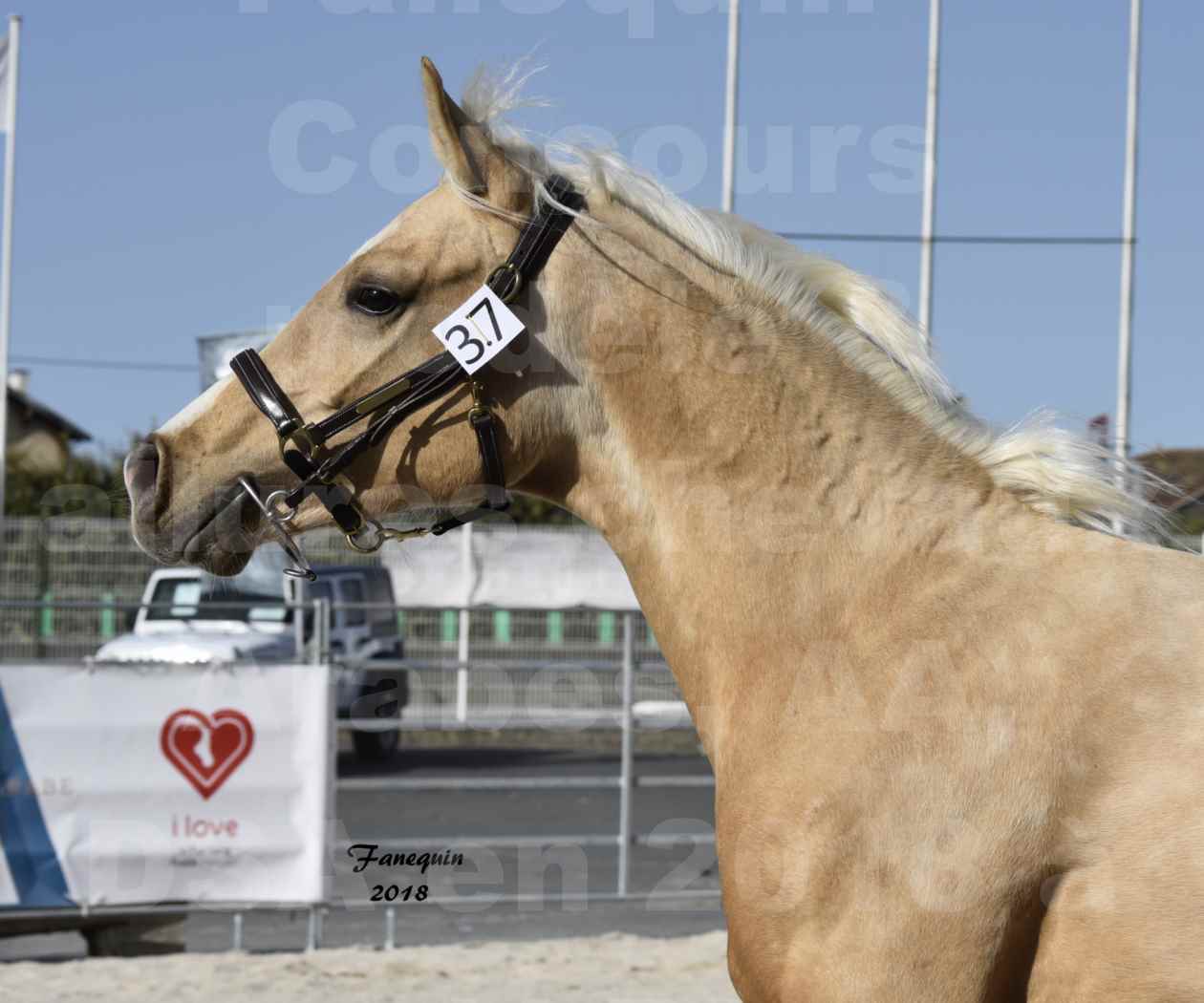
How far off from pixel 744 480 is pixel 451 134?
0.79 metres

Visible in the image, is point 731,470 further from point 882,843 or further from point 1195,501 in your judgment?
point 1195,501

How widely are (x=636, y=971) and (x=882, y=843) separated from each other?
4.97m

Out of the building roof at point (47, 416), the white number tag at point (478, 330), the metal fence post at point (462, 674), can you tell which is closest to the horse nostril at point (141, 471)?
the white number tag at point (478, 330)

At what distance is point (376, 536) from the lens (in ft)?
8.64

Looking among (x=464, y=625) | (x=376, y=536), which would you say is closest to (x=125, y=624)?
(x=464, y=625)

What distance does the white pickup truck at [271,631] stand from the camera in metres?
11.8

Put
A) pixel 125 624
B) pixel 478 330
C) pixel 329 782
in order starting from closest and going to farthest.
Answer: pixel 478 330, pixel 329 782, pixel 125 624

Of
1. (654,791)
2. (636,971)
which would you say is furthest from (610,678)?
(636,971)

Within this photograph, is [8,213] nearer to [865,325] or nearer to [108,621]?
[108,621]

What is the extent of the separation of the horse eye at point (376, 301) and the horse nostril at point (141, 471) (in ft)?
1.54

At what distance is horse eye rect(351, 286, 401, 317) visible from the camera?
2529 millimetres

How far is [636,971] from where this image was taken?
22.2 feet

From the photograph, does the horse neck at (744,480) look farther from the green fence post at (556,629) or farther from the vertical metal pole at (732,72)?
the green fence post at (556,629)

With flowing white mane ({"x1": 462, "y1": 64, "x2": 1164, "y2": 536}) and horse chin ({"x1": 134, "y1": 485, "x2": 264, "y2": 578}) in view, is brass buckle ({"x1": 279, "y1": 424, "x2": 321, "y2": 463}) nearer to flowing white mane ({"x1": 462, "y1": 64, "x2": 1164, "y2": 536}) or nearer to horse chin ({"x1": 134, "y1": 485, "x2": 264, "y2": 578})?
horse chin ({"x1": 134, "y1": 485, "x2": 264, "y2": 578})
